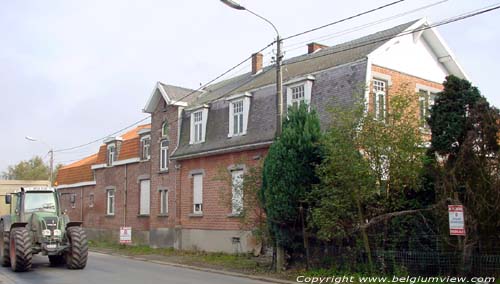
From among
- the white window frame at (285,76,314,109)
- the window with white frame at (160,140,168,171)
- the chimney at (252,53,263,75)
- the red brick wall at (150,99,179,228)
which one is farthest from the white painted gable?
the window with white frame at (160,140,168,171)

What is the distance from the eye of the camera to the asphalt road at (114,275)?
1634 cm

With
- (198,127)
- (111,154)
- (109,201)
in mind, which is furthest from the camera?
(111,154)

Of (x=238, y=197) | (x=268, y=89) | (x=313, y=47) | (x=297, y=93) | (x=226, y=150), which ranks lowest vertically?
(x=238, y=197)

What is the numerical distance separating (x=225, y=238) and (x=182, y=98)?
871 centimetres

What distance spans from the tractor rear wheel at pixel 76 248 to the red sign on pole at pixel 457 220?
11333mm

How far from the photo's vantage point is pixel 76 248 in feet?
60.7

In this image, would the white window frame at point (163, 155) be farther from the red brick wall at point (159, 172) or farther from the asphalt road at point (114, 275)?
the asphalt road at point (114, 275)

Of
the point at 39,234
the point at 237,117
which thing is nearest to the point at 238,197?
the point at 237,117

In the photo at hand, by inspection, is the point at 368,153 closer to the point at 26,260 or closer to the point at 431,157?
the point at 431,157

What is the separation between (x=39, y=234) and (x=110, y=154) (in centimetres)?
1947

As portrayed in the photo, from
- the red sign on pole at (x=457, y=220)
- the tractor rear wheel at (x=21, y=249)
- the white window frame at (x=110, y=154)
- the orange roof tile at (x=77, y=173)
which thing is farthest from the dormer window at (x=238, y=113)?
the orange roof tile at (x=77, y=173)

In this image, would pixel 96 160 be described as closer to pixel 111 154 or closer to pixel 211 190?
pixel 111 154

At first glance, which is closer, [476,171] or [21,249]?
[476,171]

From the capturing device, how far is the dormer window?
26.0 meters
